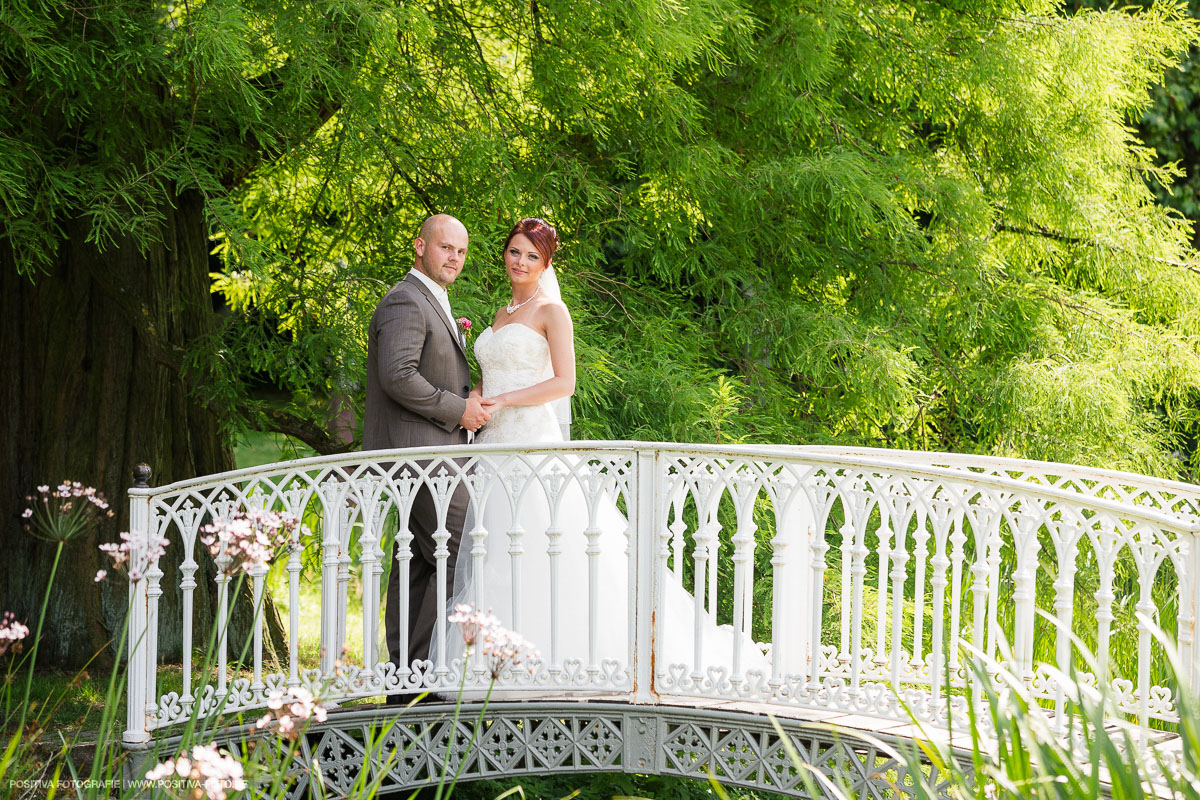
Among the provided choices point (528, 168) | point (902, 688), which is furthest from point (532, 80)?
point (902, 688)

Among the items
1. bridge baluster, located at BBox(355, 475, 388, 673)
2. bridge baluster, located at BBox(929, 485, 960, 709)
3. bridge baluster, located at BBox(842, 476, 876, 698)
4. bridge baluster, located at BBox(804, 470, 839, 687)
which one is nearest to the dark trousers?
bridge baluster, located at BBox(355, 475, 388, 673)

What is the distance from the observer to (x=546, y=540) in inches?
199

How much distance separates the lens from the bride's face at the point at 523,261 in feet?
16.8

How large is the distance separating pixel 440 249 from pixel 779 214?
117 inches

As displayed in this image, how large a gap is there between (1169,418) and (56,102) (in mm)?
7093

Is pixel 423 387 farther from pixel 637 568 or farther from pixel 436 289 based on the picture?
pixel 637 568

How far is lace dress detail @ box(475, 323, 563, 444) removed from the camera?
510 cm

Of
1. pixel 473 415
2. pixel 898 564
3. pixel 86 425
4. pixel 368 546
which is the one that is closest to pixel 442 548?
pixel 368 546

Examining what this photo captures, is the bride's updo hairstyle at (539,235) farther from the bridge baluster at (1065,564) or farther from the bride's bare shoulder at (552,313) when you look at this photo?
the bridge baluster at (1065,564)

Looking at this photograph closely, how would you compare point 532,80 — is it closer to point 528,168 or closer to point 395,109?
point 528,168

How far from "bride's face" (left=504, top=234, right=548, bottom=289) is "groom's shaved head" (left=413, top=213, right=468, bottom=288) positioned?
0.21 meters

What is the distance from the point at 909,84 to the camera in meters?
7.73

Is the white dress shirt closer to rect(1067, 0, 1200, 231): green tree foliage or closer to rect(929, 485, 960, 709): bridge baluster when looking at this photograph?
rect(929, 485, 960, 709): bridge baluster

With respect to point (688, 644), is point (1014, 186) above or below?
above
